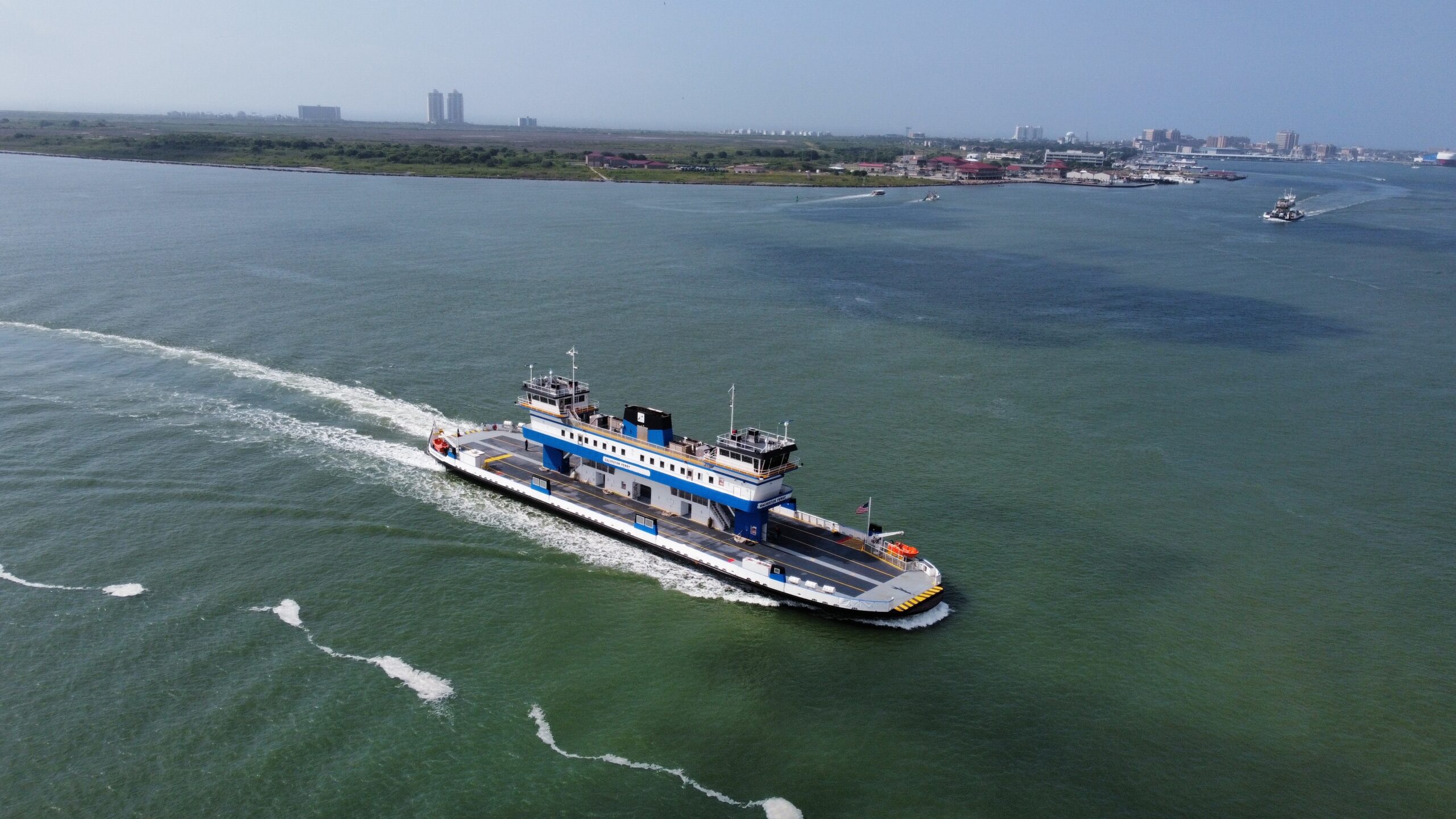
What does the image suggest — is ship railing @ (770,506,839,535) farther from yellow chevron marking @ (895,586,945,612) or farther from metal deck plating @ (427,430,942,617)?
yellow chevron marking @ (895,586,945,612)

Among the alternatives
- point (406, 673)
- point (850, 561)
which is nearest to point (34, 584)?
point (406, 673)

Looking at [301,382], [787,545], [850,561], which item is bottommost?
[850,561]

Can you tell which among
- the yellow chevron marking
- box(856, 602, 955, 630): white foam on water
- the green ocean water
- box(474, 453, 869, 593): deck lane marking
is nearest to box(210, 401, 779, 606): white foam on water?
the green ocean water

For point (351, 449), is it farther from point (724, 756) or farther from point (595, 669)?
point (724, 756)

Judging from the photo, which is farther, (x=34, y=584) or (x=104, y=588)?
(x=34, y=584)

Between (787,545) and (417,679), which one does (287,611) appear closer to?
(417,679)

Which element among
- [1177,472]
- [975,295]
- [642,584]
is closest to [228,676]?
[642,584]

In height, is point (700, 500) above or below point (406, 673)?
above
